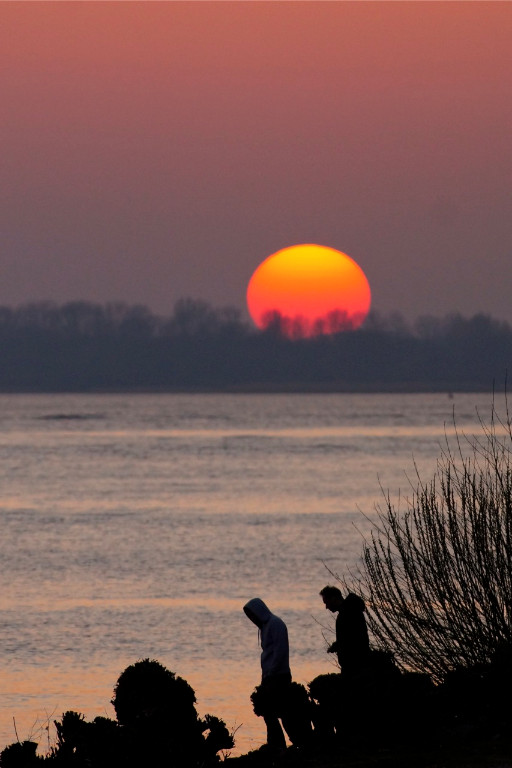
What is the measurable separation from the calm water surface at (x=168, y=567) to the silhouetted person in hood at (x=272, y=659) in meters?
7.05

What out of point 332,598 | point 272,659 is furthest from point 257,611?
point 332,598

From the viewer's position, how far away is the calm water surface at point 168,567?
102 ft

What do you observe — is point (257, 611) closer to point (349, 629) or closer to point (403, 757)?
point (349, 629)

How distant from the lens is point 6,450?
15688 centimetres

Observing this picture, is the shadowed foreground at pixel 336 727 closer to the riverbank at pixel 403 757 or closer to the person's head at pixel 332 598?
the riverbank at pixel 403 757

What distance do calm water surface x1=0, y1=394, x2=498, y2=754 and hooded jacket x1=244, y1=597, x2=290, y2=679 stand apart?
769 cm

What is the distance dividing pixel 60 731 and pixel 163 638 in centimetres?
1919

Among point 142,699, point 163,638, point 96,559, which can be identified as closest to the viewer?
point 142,699

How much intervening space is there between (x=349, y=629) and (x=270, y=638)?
3.32ft

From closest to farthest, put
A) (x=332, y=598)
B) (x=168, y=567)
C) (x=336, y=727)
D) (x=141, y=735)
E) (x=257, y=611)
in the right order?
(x=332, y=598) → (x=257, y=611) → (x=336, y=727) → (x=141, y=735) → (x=168, y=567)

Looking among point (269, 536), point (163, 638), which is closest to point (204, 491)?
point (269, 536)

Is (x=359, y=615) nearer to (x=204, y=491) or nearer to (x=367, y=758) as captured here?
(x=367, y=758)

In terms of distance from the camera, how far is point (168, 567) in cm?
5569

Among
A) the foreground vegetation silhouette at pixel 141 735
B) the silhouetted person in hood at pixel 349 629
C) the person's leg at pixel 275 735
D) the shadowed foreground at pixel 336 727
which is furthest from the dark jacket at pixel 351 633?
the foreground vegetation silhouette at pixel 141 735
